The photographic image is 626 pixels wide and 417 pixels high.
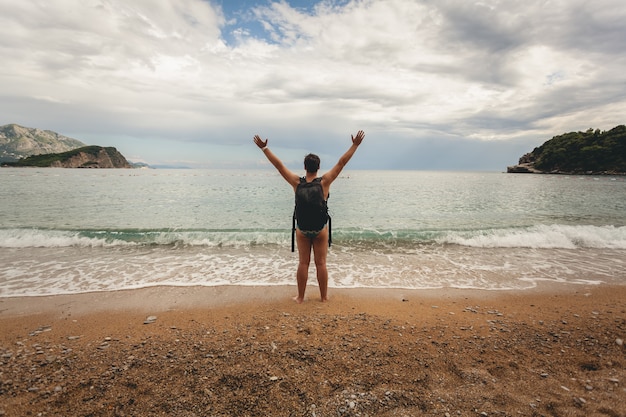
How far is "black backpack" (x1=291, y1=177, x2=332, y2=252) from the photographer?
5613 millimetres

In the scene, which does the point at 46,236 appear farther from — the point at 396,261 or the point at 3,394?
the point at 396,261

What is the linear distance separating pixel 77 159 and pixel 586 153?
247 meters

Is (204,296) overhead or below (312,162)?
below

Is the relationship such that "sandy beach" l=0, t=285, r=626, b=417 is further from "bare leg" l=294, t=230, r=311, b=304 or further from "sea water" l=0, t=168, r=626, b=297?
"sea water" l=0, t=168, r=626, b=297

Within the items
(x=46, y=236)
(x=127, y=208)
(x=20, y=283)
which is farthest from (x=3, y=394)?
(x=127, y=208)

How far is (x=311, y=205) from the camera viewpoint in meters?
5.64

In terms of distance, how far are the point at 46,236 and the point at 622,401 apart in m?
17.3

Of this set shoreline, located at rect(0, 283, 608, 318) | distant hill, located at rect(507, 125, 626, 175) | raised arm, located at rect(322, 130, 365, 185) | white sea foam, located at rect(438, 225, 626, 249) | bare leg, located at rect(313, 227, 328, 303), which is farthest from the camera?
distant hill, located at rect(507, 125, 626, 175)

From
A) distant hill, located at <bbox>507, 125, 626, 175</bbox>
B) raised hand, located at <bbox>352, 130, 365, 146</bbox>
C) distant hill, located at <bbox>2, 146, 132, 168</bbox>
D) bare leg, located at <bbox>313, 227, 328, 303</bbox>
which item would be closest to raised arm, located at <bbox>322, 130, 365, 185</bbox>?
raised hand, located at <bbox>352, 130, 365, 146</bbox>

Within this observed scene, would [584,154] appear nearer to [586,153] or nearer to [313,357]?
[586,153]

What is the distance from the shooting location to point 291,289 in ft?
24.3

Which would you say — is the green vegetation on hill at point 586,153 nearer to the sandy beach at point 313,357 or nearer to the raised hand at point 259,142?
the sandy beach at point 313,357

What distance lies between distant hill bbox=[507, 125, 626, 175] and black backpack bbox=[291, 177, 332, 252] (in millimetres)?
136241

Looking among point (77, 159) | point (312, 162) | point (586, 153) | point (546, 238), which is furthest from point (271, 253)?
point (77, 159)
